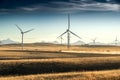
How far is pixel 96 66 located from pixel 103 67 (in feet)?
4.58

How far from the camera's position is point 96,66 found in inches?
2304

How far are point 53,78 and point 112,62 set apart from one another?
1050 inches

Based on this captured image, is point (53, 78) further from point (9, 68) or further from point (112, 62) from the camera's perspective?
point (112, 62)

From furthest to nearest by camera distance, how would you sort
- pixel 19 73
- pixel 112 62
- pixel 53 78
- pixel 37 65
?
pixel 112 62
pixel 37 65
pixel 19 73
pixel 53 78

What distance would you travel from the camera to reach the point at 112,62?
207 ft

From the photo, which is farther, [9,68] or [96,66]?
[96,66]

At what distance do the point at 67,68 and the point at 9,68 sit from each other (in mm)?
10691

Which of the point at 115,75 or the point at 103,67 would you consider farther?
the point at 103,67

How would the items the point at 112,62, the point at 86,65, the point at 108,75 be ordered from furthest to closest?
the point at 112,62, the point at 86,65, the point at 108,75

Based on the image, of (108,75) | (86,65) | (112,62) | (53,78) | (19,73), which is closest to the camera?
(53,78)

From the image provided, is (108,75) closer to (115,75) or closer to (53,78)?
(115,75)

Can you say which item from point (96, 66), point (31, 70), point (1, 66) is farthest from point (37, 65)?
point (96, 66)

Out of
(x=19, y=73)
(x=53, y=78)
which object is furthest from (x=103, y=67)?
(x=53, y=78)

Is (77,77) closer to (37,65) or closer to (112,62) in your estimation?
(37,65)
